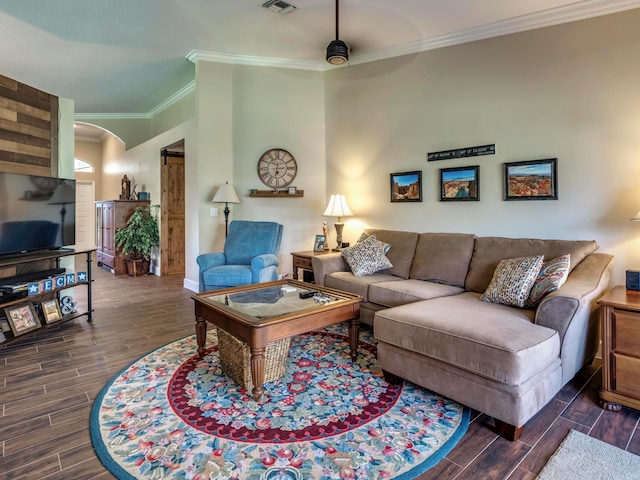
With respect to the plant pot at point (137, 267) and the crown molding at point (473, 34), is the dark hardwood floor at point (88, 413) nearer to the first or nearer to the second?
the crown molding at point (473, 34)

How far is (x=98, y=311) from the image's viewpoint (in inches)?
159

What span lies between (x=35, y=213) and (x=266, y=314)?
2.60 m

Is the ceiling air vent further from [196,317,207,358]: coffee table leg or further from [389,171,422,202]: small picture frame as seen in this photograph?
[196,317,207,358]: coffee table leg

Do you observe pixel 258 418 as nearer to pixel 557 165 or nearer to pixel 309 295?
pixel 309 295

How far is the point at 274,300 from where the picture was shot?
8.68 ft

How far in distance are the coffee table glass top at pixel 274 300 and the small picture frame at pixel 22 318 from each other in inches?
66.2

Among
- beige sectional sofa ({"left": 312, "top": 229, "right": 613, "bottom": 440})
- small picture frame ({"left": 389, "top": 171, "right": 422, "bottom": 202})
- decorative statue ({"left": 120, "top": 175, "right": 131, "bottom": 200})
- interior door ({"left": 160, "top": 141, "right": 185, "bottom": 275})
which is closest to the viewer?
beige sectional sofa ({"left": 312, "top": 229, "right": 613, "bottom": 440})

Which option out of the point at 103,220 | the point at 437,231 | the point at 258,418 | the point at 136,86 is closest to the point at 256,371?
the point at 258,418

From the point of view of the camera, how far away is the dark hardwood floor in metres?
1.61

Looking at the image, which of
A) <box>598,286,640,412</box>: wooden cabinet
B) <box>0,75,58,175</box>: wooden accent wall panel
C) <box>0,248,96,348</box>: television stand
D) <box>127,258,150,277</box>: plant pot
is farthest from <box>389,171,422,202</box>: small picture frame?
<box>127,258,150,277</box>: plant pot

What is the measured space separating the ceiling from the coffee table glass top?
264 cm

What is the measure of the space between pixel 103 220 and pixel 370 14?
650 cm

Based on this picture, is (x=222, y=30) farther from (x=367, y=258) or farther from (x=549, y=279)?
(x=549, y=279)

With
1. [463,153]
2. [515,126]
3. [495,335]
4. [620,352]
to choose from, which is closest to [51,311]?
[495,335]
